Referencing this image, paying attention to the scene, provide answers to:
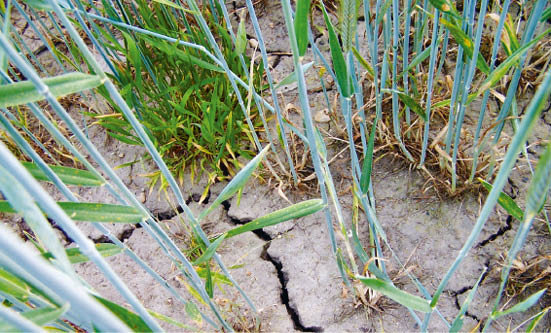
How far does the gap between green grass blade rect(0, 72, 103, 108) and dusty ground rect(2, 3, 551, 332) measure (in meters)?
0.55

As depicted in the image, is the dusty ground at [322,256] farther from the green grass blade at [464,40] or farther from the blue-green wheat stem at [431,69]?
the green grass blade at [464,40]

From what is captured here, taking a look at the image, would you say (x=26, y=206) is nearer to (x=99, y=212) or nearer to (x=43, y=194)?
(x=43, y=194)

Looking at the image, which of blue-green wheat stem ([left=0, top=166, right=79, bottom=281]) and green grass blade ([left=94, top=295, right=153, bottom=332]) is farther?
green grass blade ([left=94, top=295, right=153, bottom=332])

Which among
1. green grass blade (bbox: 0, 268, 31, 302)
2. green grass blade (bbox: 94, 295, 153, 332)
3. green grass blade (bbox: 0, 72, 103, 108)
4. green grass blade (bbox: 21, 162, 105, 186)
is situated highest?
green grass blade (bbox: 0, 72, 103, 108)

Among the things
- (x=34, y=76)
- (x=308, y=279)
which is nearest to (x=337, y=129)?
(x=308, y=279)

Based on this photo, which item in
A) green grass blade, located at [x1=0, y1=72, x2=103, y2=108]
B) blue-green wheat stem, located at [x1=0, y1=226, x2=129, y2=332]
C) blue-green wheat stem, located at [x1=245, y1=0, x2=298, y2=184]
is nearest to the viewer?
blue-green wheat stem, located at [x1=0, y1=226, x2=129, y2=332]

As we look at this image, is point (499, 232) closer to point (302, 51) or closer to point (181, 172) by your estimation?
point (302, 51)

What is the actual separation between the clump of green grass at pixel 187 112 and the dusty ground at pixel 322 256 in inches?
3.5

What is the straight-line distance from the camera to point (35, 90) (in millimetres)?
A: 487

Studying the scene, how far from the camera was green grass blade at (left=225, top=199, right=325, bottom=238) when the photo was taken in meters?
0.67

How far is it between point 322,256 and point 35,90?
84cm

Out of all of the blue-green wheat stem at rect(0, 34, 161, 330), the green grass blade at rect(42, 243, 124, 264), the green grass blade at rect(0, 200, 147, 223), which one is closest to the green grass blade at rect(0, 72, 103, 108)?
the blue-green wheat stem at rect(0, 34, 161, 330)

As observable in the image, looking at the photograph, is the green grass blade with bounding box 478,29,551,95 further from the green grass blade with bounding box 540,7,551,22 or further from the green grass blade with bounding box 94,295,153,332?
the green grass blade with bounding box 94,295,153,332

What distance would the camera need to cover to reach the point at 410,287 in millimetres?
1043
